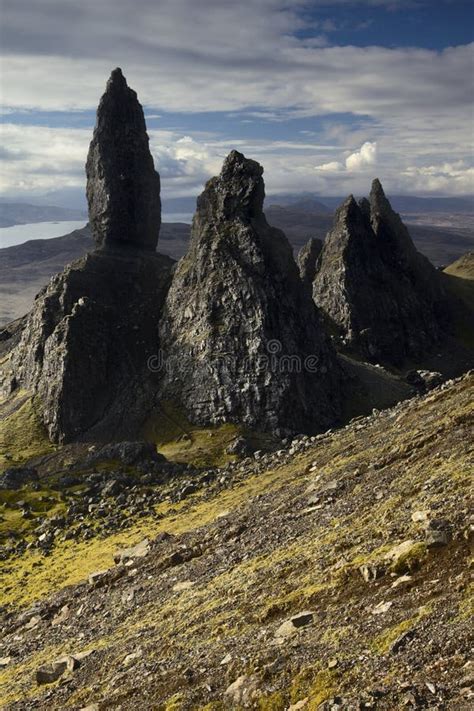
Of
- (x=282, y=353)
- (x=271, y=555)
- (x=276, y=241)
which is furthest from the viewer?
(x=276, y=241)

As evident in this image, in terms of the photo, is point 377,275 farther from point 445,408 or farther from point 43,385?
point 445,408

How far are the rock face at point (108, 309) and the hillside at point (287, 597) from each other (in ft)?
144

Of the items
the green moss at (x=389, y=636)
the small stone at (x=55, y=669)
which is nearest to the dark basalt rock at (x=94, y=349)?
the small stone at (x=55, y=669)

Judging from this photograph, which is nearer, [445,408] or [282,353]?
[445,408]

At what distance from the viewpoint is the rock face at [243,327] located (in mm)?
113688

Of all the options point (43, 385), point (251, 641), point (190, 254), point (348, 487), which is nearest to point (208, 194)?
point (190, 254)

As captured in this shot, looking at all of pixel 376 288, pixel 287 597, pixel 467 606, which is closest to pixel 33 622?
pixel 287 597

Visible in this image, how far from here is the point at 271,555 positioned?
143 feet

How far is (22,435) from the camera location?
378 ft

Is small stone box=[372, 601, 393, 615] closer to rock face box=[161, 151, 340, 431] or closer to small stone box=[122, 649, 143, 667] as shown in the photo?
small stone box=[122, 649, 143, 667]

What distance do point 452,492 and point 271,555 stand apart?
1327cm

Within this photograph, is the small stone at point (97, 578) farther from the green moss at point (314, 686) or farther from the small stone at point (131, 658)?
the green moss at point (314, 686)

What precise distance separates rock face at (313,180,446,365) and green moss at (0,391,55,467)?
286 ft

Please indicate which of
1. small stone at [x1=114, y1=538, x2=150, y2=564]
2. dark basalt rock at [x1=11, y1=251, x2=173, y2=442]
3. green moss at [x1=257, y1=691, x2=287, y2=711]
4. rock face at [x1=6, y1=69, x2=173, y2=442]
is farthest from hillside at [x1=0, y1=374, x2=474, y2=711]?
rock face at [x1=6, y1=69, x2=173, y2=442]
